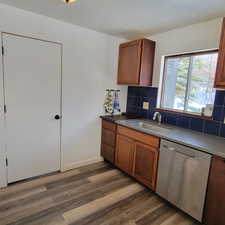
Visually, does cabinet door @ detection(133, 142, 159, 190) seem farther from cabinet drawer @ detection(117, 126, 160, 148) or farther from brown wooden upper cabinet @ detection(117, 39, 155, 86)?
brown wooden upper cabinet @ detection(117, 39, 155, 86)

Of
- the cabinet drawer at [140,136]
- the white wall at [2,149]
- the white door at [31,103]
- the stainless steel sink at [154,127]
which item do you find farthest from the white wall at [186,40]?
the white wall at [2,149]

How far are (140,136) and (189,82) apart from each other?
1.14m

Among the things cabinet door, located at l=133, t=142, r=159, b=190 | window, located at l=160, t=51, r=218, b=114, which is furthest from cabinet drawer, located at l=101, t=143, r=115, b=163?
window, located at l=160, t=51, r=218, b=114

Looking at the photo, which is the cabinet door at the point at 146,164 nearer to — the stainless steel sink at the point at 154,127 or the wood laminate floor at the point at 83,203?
the wood laminate floor at the point at 83,203

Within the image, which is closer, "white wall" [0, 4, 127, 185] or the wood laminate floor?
the wood laminate floor

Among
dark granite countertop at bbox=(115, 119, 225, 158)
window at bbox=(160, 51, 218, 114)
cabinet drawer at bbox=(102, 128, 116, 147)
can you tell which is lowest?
cabinet drawer at bbox=(102, 128, 116, 147)

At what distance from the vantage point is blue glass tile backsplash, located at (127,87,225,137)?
2056 millimetres

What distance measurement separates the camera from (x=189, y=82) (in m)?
2.50

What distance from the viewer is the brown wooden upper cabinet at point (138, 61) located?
2637mm

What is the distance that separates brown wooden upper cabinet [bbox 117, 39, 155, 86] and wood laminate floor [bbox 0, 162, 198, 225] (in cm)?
167

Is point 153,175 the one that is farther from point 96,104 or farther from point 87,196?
point 96,104

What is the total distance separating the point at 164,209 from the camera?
2.00 metres

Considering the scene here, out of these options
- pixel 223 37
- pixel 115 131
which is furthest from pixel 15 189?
pixel 223 37

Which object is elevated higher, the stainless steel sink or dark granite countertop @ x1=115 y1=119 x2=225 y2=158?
dark granite countertop @ x1=115 y1=119 x2=225 y2=158
